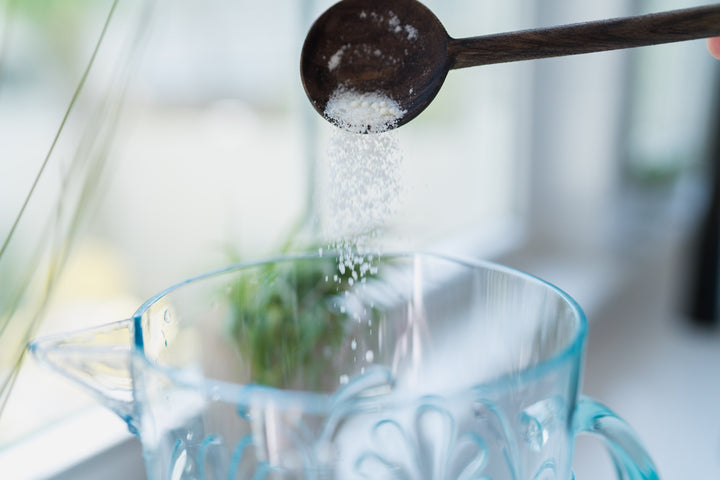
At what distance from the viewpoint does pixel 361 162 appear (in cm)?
30

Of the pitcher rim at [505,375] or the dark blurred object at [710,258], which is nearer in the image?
the pitcher rim at [505,375]

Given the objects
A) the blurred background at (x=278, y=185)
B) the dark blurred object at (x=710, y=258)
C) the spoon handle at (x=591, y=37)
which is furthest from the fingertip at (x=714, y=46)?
the dark blurred object at (x=710, y=258)

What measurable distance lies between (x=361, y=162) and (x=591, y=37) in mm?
109

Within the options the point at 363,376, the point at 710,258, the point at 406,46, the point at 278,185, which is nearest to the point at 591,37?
the point at 406,46

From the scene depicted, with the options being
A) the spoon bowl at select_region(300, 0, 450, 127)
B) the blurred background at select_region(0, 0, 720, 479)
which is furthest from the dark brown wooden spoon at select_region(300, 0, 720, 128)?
the blurred background at select_region(0, 0, 720, 479)

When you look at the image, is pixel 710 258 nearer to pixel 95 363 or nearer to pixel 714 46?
pixel 714 46

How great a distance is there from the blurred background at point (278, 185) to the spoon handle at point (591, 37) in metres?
0.19

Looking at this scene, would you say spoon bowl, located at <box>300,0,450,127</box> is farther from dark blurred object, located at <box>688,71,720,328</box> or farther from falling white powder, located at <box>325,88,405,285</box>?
dark blurred object, located at <box>688,71,720,328</box>

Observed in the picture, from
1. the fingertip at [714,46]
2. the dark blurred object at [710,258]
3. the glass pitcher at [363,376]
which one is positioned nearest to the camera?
the glass pitcher at [363,376]

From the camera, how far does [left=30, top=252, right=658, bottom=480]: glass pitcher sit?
8.2 inches

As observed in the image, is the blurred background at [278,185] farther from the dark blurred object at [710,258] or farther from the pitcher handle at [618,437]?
the pitcher handle at [618,437]

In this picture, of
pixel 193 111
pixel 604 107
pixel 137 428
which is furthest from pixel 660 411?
pixel 137 428

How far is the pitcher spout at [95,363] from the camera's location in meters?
0.26

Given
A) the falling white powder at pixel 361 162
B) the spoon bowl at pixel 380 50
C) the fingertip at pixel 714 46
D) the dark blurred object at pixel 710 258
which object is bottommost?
the dark blurred object at pixel 710 258
